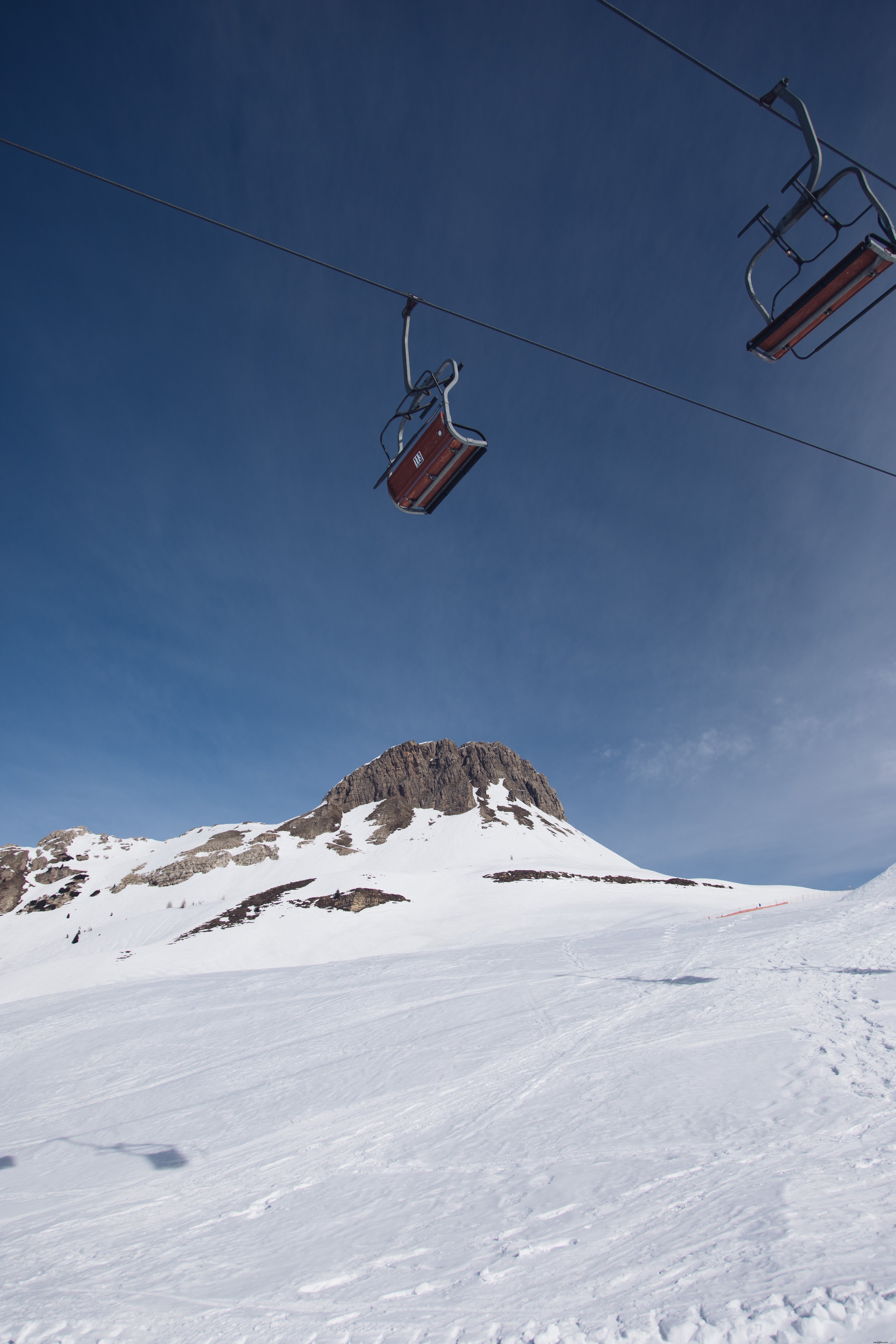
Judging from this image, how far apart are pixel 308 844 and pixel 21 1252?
70146mm

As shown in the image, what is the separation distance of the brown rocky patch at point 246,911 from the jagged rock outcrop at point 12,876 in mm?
29975

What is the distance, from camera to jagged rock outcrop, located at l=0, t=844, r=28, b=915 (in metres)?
61.5

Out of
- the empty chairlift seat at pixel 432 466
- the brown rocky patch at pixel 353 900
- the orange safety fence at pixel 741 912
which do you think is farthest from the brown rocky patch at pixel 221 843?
the empty chairlift seat at pixel 432 466

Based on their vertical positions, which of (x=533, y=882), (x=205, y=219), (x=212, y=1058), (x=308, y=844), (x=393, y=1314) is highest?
(x=308, y=844)

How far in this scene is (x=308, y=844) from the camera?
72.5 metres

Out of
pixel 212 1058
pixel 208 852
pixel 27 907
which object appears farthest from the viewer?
pixel 208 852

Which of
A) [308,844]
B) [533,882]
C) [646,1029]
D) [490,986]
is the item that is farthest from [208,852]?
[646,1029]

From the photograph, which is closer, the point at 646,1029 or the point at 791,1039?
the point at 791,1039

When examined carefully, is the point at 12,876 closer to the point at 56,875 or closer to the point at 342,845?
the point at 56,875

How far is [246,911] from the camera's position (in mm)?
43688

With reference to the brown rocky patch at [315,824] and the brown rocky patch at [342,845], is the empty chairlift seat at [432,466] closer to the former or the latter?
the brown rocky patch at [342,845]

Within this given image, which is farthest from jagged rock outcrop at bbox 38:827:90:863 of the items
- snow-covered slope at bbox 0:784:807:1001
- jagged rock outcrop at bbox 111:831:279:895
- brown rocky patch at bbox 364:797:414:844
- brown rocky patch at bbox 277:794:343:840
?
brown rocky patch at bbox 364:797:414:844

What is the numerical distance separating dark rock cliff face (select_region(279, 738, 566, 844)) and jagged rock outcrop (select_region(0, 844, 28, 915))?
29.1 meters

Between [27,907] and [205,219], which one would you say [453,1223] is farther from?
[27,907]
